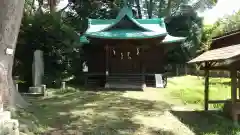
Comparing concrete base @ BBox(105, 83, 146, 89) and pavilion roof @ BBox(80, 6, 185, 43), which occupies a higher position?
pavilion roof @ BBox(80, 6, 185, 43)

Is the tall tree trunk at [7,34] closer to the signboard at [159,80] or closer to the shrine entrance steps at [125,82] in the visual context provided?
the shrine entrance steps at [125,82]

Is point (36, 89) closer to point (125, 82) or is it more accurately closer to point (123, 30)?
point (125, 82)

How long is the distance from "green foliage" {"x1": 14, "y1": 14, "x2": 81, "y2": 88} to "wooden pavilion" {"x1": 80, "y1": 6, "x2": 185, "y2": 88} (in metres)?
1.63

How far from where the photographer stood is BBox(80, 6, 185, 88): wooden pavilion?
1636cm

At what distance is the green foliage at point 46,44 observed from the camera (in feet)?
51.4

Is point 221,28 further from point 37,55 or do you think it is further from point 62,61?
point 37,55

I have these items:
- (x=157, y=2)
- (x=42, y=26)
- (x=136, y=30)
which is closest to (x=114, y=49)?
(x=136, y=30)

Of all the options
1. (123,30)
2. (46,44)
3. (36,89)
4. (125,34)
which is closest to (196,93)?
(125,34)

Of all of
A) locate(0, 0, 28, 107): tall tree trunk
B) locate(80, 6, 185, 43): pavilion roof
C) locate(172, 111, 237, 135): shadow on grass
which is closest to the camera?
locate(0, 0, 28, 107): tall tree trunk

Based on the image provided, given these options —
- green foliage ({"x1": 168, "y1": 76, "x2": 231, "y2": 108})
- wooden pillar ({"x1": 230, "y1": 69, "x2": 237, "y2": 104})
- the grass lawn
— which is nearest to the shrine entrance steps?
green foliage ({"x1": 168, "y1": 76, "x2": 231, "y2": 108})

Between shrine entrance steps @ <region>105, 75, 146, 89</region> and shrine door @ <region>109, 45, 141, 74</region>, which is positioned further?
shrine door @ <region>109, 45, 141, 74</region>

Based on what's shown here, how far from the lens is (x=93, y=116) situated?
812 centimetres

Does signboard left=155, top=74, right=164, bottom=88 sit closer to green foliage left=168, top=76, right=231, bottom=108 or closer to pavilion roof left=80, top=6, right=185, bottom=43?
green foliage left=168, top=76, right=231, bottom=108

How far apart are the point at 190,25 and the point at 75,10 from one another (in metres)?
14.1
